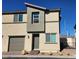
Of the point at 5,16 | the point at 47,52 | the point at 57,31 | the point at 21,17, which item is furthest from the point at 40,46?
the point at 5,16

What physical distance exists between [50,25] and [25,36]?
2.44 m

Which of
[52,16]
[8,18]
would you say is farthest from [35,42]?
[8,18]

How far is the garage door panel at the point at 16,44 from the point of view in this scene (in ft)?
55.8

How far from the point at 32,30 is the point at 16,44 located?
6.66 feet

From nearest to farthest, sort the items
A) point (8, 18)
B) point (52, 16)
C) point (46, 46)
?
point (46, 46)
point (52, 16)
point (8, 18)

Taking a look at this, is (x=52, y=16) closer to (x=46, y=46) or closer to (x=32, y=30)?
(x=32, y=30)

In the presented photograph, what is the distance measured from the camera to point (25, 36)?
16.8 m

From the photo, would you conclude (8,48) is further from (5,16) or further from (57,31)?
(57,31)

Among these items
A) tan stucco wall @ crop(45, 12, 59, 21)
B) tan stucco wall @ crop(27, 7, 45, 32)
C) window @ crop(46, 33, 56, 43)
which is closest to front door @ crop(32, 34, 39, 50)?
Result: tan stucco wall @ crop(27, 7, 45, 32)

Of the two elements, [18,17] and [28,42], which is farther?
[18,17]

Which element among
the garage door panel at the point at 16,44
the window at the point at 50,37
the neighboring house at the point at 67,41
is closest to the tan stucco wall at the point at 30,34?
the window at the point at 50,37

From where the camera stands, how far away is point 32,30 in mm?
16672

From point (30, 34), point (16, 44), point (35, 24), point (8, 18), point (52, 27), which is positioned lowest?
point (16, 44)

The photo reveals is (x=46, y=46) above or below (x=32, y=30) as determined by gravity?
below
